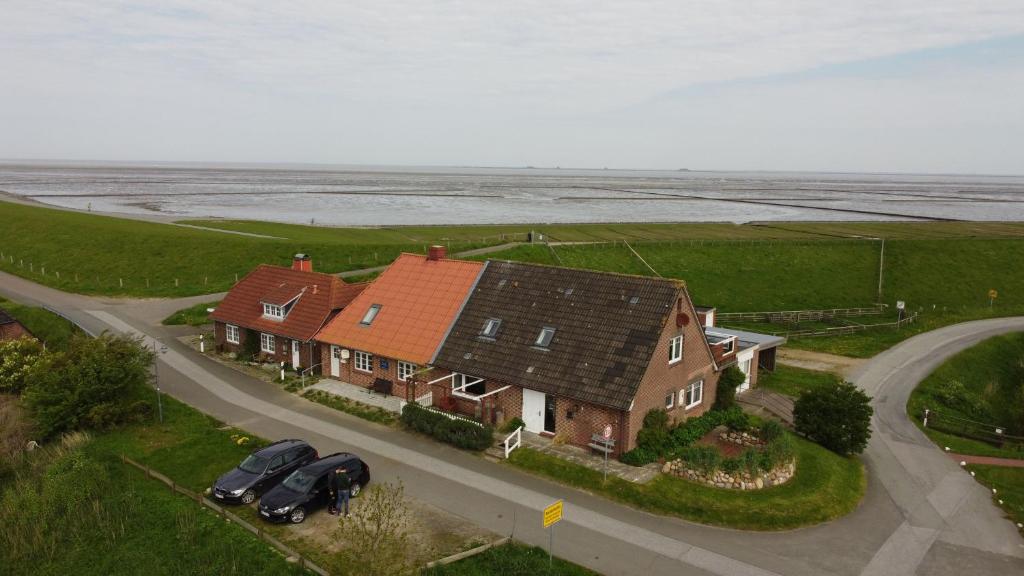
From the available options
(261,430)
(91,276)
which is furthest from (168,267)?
(261,430)

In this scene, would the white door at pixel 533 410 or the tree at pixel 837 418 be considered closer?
the white door at pixel 533 410

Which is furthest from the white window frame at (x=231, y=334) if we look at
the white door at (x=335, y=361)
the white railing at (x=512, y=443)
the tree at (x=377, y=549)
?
the tree at (x=377, y=549)

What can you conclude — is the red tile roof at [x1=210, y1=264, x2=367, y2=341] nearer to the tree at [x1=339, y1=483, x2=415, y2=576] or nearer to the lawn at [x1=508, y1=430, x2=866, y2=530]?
the lawn at [x1=508, y1=430, x2=866, y2=530]

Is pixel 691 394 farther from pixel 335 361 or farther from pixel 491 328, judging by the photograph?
pixel 335 361

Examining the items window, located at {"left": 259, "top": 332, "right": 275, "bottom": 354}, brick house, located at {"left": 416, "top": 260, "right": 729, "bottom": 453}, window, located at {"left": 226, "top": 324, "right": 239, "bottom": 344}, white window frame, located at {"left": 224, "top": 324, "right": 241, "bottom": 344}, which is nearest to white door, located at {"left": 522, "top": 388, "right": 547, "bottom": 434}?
brick house, located at {"left": 416, "top": 260, "right": 729, "bottom": 453}

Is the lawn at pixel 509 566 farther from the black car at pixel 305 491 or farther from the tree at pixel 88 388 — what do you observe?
the tree at pixel 88 388

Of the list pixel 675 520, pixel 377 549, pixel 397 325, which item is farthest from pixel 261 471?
pixel 675 520
